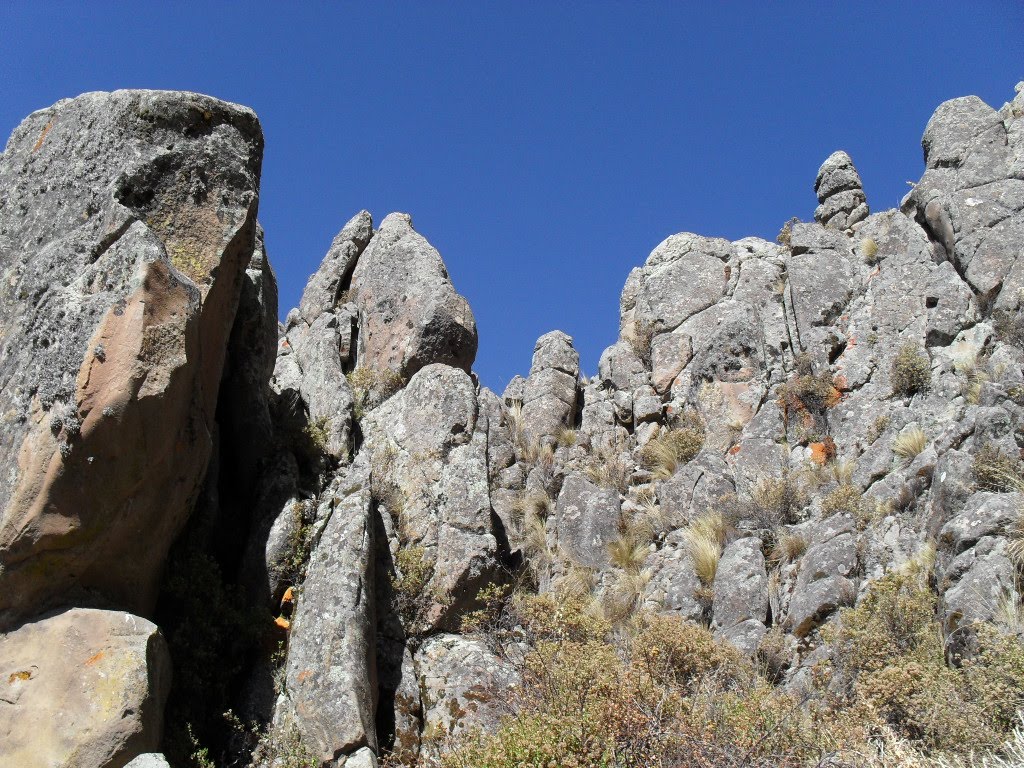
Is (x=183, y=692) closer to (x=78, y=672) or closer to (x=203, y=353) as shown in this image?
(x=78, y=672)

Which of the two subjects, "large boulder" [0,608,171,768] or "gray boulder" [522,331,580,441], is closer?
"large boulder" [0,608,171,768]

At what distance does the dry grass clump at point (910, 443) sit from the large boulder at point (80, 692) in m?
10.7

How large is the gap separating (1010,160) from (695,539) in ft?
35.5

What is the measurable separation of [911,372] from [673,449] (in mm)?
4274

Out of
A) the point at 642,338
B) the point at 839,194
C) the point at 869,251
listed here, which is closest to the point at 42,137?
the point at 642,338

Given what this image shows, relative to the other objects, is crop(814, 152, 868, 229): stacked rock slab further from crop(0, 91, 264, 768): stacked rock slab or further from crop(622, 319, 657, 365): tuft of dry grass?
crop(0, 91, 264, 768): stacked rock slab

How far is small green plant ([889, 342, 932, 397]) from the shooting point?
46.4ft

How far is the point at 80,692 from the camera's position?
23.0 ft

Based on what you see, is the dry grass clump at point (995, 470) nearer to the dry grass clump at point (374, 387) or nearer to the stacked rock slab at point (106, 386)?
the dry grass clump at point (374, 387)

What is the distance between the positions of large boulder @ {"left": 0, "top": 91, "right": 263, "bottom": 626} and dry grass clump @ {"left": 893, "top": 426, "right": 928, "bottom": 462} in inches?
391

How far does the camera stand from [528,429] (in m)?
17.5

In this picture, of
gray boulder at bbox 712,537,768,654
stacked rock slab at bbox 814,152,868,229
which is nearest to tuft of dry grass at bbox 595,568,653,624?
gray boulder at bbox 712,537,768,654

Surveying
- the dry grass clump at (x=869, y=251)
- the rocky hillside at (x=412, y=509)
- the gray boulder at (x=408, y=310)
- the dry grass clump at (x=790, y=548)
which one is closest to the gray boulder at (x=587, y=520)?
the rocky hillside at (x=412, y=509)

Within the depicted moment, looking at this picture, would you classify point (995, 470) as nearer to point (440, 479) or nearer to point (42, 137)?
point (440, 479)
